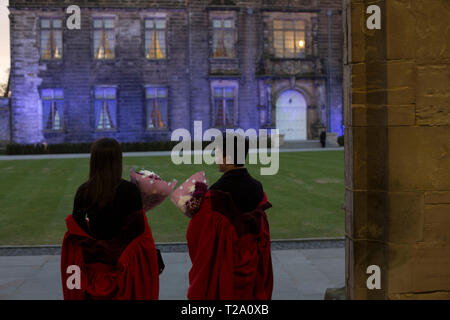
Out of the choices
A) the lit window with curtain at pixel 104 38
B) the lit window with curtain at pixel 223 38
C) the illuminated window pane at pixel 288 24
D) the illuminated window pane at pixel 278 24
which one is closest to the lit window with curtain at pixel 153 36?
the lit window with curtain at pixel 104 38

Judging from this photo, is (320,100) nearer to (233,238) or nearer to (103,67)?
(103,67)

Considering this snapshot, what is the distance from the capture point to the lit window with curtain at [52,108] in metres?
33.2

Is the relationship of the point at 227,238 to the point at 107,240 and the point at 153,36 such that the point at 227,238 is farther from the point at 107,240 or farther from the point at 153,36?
the point at 153,36

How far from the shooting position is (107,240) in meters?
4.40

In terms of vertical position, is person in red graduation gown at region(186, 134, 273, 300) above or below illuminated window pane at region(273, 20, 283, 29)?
below

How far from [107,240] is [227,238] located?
3.17 feet

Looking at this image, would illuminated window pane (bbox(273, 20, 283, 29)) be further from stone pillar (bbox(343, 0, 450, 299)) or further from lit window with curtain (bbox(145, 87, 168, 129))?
stone pillar (bbox(343, 0, 450, 299))

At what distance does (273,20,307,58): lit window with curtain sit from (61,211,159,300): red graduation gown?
30988 millimetres

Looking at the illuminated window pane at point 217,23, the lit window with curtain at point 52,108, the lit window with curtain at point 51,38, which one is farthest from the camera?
the illuminated window pane at point 217,23

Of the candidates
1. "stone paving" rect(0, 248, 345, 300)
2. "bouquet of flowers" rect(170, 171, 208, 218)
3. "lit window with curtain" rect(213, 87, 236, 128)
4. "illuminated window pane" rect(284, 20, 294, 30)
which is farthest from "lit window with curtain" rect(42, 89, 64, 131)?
"bouquet of flowers" rect(170, 171, 208, 218)

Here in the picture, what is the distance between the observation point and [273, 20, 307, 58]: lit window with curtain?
34.4 m

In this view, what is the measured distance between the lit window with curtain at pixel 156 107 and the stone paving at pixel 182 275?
84.1 feet

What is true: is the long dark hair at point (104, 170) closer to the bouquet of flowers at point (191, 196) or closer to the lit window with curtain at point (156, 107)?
the bouquet of flowers at point (191, 196)

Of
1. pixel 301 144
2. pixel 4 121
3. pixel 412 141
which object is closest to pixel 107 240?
pixel 412 141
